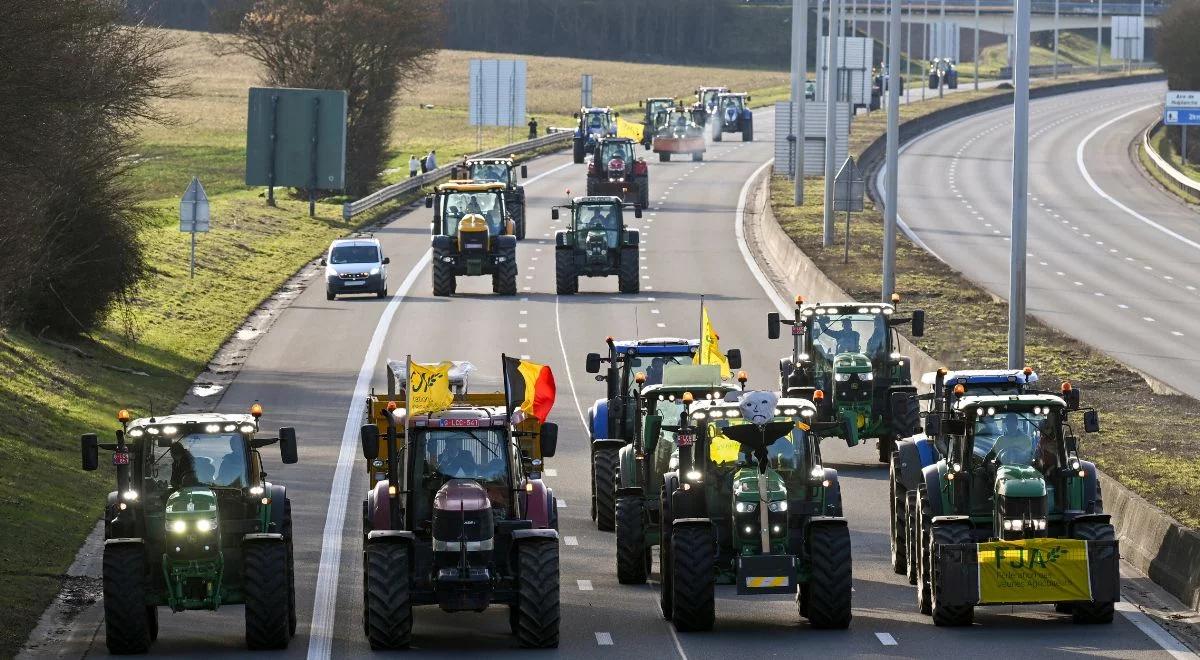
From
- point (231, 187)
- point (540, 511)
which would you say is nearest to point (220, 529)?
point (540, 511)

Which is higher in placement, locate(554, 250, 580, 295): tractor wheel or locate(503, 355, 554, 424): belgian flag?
locate(554, 250, 580, 295): tractor wheel

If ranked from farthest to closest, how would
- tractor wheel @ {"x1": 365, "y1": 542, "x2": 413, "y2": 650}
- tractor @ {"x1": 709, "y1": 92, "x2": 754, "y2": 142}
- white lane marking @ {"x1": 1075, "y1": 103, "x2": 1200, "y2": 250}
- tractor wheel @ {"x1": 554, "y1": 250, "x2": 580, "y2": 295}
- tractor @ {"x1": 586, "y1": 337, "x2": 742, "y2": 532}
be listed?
tractor @ {"x1": 709, "y1": 92, "x2": 754, "y2": 142}, white lane marking @ {"x1": 1075, "y1": 103, "x2": 1200, "y2": 250}, tractor wheel @ {"x1": 554, "y1": 250, "x2": 580, "y2": 295}, tractor @ {"x1": 586, "y1": 337, "x2": 742, "y2": 532}, tractor wheel @ {"x1": 365, "y1": 542, "x2": 413, "y2": 650}

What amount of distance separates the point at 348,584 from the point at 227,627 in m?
2.43

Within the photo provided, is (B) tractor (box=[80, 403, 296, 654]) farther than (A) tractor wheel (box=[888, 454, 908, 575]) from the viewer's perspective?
No

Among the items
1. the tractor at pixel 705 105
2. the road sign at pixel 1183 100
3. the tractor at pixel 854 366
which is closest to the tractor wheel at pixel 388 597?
the tractor at pixel 854 366

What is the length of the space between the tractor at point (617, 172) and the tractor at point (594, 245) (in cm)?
2007

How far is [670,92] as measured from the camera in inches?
6319

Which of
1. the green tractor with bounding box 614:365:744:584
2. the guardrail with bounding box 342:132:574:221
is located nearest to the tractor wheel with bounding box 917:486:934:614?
the green tractor with bounding box 614:365:744:584

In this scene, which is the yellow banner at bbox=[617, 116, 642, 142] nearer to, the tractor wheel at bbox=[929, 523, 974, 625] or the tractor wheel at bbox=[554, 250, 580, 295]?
the tractor wheel at bbox=[554, 250, 580, 295]

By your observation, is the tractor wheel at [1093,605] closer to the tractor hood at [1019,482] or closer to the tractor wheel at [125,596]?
the tractor hood at [1019,482]

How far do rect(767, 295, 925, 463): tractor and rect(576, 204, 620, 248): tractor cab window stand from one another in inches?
853

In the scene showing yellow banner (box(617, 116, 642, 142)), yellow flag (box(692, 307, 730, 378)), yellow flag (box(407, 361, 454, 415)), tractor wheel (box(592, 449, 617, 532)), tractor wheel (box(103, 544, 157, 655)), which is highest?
yellow banner (box(617, 116, 642, 142))

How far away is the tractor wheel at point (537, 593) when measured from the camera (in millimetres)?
20016

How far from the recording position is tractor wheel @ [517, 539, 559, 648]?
2002 cm
